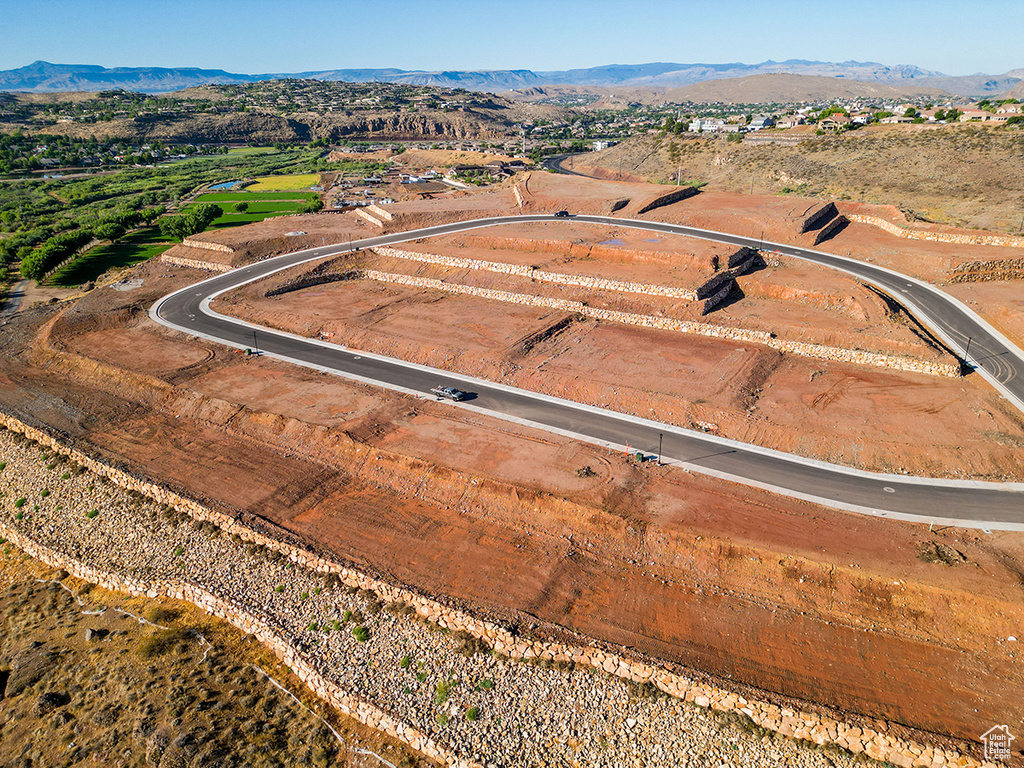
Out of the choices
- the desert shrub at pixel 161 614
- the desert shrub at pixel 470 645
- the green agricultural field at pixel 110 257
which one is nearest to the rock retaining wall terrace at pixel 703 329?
the desert shrub at pixel 470 645

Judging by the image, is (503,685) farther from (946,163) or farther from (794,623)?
(946,163)

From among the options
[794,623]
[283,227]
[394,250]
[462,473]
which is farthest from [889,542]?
[283,227]

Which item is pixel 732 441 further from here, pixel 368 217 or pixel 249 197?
pixel 249 197

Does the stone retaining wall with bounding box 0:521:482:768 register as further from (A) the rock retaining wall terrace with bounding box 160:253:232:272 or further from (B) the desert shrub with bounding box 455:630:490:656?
(A) the rock retaining wall terrace with bounding box 160:253:232:272

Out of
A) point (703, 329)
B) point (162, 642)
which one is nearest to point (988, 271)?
point (703, 329)

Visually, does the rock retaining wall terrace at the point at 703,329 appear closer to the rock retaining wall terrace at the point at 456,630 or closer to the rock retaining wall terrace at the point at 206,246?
the rock retaining wall terrace at the point at 206,246
